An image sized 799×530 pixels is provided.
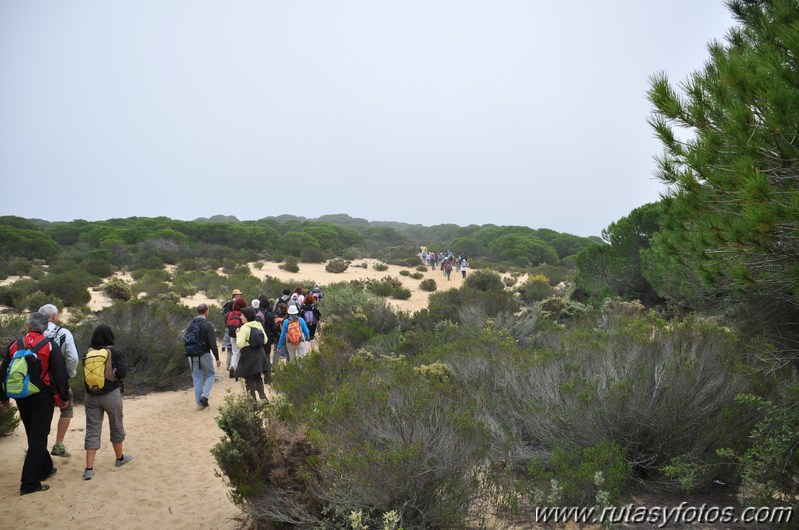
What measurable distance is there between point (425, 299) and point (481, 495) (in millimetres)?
17954

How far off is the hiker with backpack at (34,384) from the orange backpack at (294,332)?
13.6ft

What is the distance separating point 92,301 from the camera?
15805mm

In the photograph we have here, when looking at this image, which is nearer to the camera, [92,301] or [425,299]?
[92,301]

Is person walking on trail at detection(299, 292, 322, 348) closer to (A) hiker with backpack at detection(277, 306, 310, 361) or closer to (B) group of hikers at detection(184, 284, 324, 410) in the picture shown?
(B) group of hikers at detection(184, 284, 324, 410)

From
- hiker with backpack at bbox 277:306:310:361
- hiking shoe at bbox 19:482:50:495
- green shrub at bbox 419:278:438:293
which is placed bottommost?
hiking shoe at bbox 19:482:50:495

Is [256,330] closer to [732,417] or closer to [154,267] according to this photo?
[732,417]

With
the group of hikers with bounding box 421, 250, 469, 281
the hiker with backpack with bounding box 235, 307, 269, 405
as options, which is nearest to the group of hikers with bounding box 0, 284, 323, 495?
the hiker with backpack with bounding box 235, 307, 269, 405

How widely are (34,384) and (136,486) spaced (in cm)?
151

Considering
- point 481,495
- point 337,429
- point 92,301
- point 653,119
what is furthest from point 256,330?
point 92,301

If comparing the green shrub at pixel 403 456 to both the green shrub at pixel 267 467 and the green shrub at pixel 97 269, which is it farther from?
the green shrub at pixel 97 269

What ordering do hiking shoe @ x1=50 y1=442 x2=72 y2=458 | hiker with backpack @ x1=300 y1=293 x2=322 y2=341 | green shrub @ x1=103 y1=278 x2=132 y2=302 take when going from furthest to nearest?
green shrub @ x1=103 y1=278 x2=132 y2=302 < hiker with backpack @ x1=300 y1=293 x2=322 y2=341 < hiking shoe @ x1=50 y1=442 x2=72 y2=458

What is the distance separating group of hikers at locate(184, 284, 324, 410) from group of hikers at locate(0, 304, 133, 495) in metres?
1.62

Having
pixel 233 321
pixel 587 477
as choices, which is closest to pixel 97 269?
pixel 233 321

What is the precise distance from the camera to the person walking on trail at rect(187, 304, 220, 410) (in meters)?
7.04
